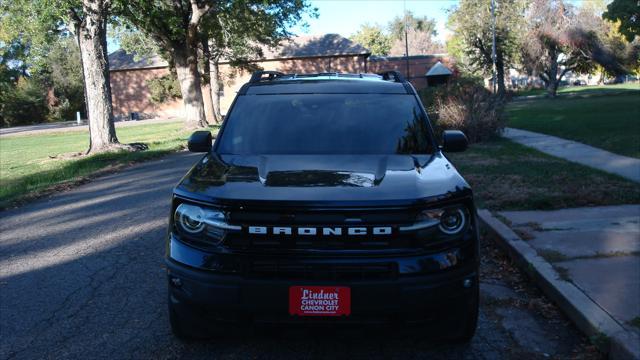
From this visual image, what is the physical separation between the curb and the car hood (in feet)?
4.25

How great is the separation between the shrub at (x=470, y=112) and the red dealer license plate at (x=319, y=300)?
479 inches

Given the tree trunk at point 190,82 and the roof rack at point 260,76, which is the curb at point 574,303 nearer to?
the roof rack at point 260,76

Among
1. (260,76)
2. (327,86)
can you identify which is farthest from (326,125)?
(260,76)

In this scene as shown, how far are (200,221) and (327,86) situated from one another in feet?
6.83

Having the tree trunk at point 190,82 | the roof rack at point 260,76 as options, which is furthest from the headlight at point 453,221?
the tree trunk at point 190,82

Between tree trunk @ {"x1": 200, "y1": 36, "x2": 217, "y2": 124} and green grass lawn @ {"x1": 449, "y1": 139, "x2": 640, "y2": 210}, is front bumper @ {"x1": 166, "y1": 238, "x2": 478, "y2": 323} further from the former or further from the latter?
tree trunk @ {"x1": 200, "y1": 36, "x2": 217, "y2": 124}

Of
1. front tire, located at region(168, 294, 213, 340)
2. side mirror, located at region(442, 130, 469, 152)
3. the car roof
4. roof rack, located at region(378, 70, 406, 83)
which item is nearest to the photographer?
front tire, located at region(168, 294, 213, 340)

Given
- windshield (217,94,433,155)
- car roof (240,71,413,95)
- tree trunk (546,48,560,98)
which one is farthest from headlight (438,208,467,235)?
tree trunk (546,48,560,98)

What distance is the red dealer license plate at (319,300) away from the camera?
121 inches

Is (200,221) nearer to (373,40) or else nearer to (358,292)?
(358,292)

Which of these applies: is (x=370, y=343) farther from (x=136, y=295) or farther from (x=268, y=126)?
(x=136, y=295)

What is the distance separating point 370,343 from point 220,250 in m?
1.26

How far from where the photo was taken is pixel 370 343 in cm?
378

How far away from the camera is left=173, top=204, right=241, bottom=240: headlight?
3199mm
